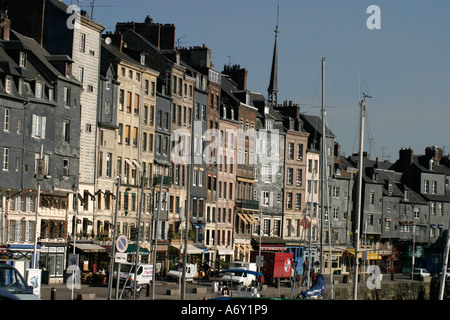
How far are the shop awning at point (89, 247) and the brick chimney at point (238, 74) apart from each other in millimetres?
38106

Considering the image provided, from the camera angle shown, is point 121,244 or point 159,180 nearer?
point 121,244

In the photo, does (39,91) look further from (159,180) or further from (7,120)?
(159,180)

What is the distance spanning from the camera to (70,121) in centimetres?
6347

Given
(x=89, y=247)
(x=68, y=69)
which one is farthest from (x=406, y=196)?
(x=68, y=69)

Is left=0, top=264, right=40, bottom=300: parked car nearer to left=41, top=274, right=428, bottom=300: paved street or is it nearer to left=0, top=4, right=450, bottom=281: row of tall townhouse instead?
left=41, top=274, right=428, bottom=300: paved street

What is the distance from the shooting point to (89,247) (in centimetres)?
6322

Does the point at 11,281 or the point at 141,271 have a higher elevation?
the point at 11,281

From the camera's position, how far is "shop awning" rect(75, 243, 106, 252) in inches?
2462

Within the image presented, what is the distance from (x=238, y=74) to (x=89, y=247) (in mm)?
40745

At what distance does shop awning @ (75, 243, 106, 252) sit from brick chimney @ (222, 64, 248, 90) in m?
38.1

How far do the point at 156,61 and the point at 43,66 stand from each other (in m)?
19.4

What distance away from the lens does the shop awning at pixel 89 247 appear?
6253 cm

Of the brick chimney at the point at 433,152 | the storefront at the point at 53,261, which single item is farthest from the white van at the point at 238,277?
the brick chimney at the point at 433,152

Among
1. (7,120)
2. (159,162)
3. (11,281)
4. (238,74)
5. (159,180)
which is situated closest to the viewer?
(11,281)
